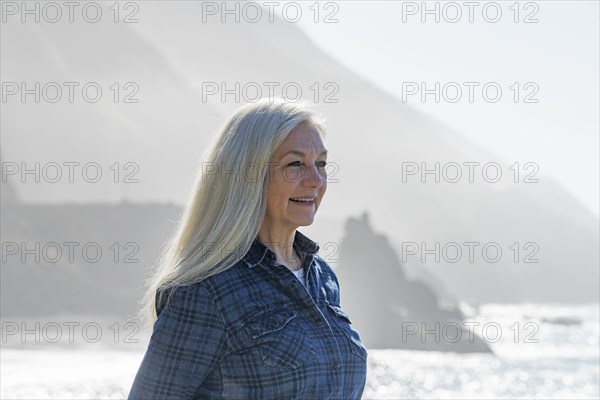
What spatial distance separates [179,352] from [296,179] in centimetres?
58

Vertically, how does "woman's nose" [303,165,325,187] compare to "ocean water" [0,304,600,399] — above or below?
above

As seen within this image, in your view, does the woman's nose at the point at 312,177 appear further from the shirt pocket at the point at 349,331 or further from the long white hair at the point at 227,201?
the shirt pocket at the point at 349,331

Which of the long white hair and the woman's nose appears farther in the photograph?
the woman's nose

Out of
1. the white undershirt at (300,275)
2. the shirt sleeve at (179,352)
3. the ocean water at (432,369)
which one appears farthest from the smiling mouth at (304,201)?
the ocean water at (432,369)

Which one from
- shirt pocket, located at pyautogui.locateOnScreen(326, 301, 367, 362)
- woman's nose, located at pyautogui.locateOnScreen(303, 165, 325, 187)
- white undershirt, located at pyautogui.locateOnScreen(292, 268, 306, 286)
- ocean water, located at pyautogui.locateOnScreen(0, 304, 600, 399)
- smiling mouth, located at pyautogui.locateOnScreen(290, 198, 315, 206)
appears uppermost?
woman's nose, located at pyautogui.locateOnScreen(303, 165, 325, 187)

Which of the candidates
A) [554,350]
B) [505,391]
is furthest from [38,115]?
[505,391]

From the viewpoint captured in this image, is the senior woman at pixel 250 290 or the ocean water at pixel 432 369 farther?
the ocean water at pixel 432 369

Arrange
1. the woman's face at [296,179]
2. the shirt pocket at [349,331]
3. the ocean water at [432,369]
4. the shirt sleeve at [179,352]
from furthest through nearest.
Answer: the ocean water at [432,369], the shirt pocket at [349,331], the woman's face at [296,179], the shirt sleeve at [179,352]

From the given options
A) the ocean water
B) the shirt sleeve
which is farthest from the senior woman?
the ocean water

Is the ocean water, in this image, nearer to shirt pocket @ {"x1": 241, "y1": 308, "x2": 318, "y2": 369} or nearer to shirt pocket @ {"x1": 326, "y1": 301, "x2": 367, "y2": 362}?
shirt pocket @ {"x1": 326, "y1": 301, "x2": 367, "y2": 362}

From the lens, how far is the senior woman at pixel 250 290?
2127 millimetres

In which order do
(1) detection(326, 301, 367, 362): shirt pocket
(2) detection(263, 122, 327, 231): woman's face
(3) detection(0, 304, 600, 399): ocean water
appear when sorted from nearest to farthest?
(2) detection(263, 122, 327, 231): woman's face, (1) detection(326, 301, 367, 362): shirt pocket, (3) detection(0, 304, 600, 399): ocean water

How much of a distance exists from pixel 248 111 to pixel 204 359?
684 mm

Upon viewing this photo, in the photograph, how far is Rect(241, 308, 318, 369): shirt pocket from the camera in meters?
2.21
